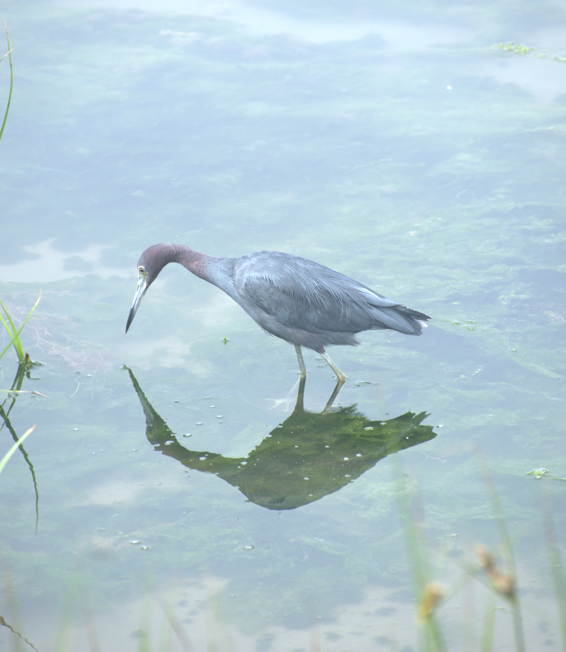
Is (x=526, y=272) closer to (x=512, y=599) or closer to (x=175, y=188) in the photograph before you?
(x=175, y=188)

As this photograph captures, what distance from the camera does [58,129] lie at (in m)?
7.91

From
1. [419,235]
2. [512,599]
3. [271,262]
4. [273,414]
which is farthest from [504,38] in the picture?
[512,599]

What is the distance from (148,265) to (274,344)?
1.08 metres

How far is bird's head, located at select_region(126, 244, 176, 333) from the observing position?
5.13m

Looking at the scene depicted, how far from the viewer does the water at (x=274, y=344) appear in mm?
3291

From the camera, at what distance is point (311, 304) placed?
4.73m

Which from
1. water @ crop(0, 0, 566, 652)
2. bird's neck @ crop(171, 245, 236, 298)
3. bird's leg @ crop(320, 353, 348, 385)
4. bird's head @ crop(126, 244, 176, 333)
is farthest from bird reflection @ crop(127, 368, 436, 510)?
bird's neck @ crop(171, 245, 236, 298)

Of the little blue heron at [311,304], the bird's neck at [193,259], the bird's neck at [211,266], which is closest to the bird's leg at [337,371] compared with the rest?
the little blue heron at [311,304]

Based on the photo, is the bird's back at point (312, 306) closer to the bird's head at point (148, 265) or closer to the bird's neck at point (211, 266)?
the bird's neck at point (211, 266)

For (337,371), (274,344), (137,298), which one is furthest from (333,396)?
(137,298)

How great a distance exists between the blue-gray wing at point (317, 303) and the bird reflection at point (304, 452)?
55cm

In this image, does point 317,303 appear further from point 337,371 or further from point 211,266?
point 211,266

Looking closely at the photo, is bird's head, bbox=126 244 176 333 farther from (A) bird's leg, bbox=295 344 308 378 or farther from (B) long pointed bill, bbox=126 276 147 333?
(A) bird's leg, bbox=295 344 308 378

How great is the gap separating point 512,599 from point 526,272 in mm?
4972
